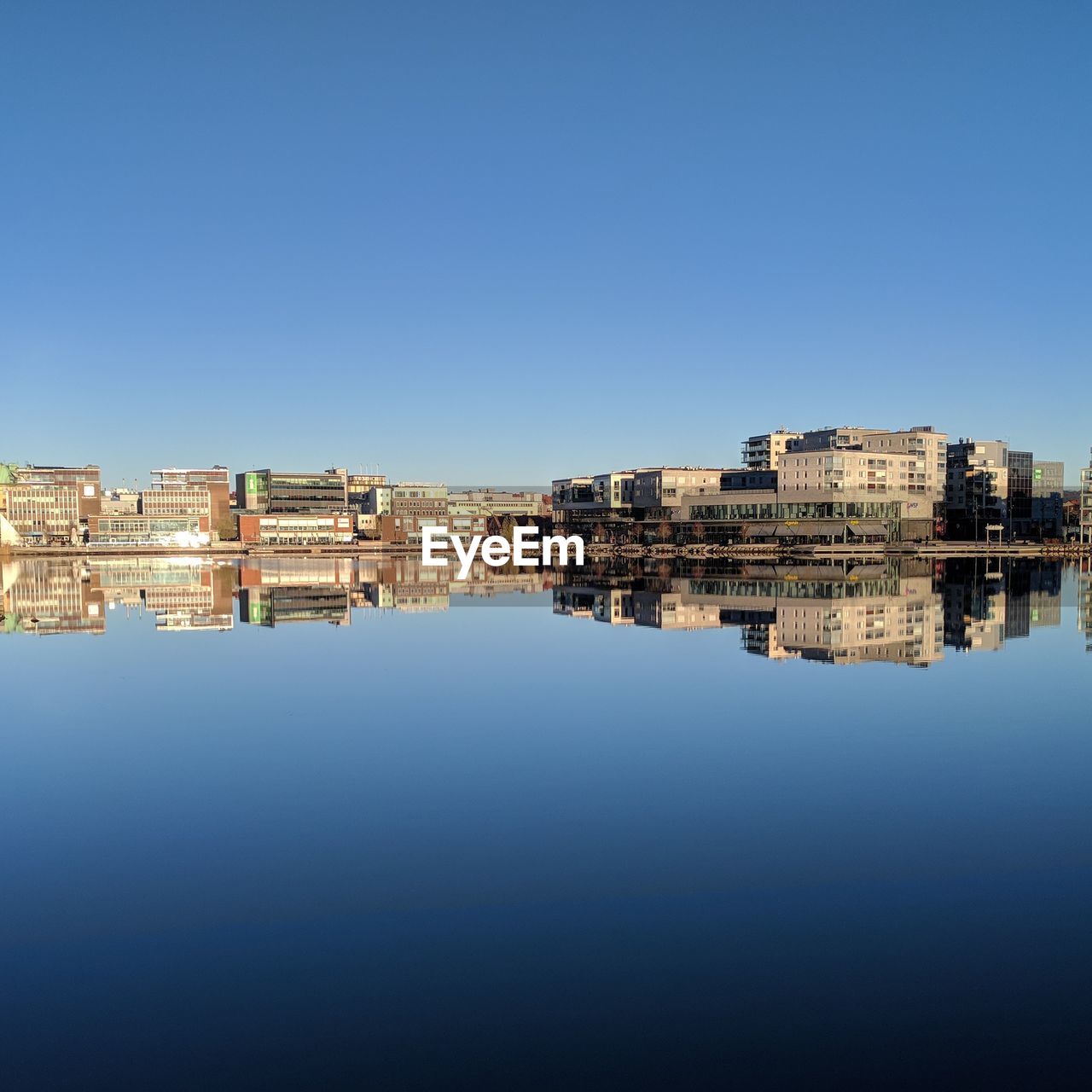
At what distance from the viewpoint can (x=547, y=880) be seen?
713cm

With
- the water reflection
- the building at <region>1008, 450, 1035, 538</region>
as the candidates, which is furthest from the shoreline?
the building at <region>1008, 450, 1035, 538</region>

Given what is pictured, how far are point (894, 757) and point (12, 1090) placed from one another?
913 centimetres

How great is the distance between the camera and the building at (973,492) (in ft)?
317

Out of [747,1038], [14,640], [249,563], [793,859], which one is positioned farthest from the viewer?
[249,563]

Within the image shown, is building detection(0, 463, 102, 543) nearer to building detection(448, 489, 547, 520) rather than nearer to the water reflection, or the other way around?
building detection(448, 489, 547, 520)

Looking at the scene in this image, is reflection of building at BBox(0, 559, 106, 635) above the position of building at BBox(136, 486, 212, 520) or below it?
below

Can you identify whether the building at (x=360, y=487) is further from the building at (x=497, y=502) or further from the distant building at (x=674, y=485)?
the distant building at (x=674, y=485)

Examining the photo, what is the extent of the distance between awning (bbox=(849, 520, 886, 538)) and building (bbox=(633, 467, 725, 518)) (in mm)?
17975

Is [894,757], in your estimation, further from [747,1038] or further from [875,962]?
[747,1038]

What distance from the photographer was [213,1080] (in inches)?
186

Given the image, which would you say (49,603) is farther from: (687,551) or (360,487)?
(360,487)

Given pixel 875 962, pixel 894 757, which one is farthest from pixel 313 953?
pixel 894 757
